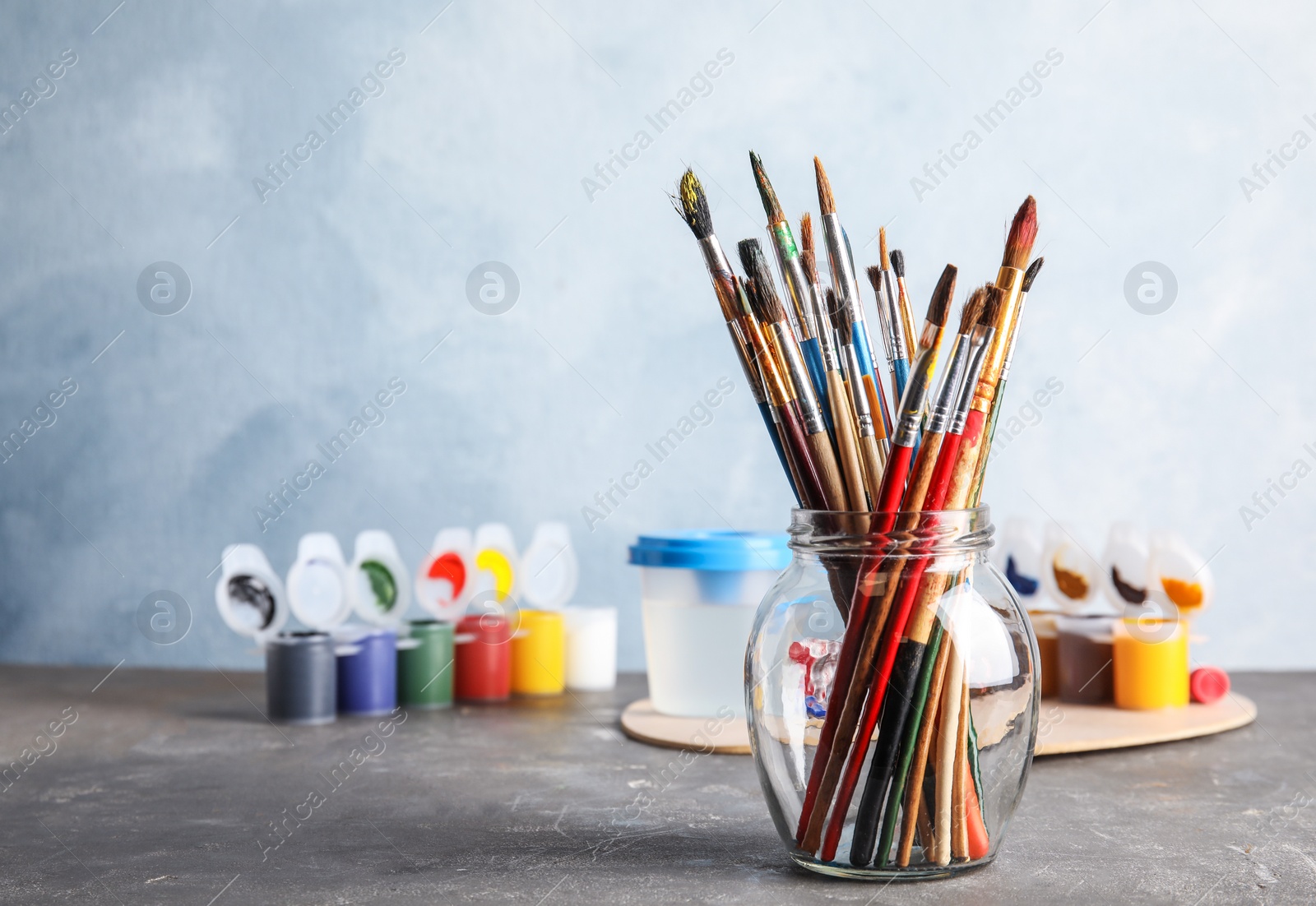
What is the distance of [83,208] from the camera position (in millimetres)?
1712

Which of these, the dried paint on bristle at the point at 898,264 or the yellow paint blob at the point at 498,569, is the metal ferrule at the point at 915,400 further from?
the yellow paint blob at the point at 498,569

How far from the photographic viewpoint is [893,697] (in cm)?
61

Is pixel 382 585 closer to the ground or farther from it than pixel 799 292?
closer to the ground

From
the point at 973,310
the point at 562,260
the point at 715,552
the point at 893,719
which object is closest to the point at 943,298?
the point at 973,310

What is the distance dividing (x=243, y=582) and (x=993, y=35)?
1.24 metres

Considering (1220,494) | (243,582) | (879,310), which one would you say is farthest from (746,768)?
(1220,494)

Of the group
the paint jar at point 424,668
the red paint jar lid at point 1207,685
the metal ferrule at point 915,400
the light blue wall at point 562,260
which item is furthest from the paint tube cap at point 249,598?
the red paint jar lid at point 1207,685

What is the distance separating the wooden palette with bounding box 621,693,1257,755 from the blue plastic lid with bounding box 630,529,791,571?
0.16 meters

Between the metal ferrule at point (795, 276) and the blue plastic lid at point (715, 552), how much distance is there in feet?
1.72

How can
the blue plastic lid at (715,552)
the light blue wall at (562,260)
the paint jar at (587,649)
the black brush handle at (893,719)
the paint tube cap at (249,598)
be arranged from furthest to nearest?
the light blue wall at (562,260)
the paint jar at (587,649)
the paint tube cap at (249,598)
the blue plastic lid at (715,552)
the black brush handle at (893,719)

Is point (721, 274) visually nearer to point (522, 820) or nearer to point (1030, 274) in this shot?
point (1030, 274)

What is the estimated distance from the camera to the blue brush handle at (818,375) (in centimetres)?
65

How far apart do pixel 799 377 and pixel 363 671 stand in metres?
0.77

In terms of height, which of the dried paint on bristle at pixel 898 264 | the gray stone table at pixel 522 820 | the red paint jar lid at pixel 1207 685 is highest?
the dried paint on bristle at pixel 898 264
